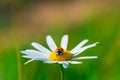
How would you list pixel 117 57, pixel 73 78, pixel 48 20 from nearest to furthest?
pixel 73 78 < pixel 117 57 < pixel 48 20

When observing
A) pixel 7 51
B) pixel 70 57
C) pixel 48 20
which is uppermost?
pixel 48 20

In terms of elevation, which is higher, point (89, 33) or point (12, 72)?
point (89, 33)

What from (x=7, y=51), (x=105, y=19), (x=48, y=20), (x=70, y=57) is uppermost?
(x=48, y=20)

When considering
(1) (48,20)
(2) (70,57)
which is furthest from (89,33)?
(1) (48,20)

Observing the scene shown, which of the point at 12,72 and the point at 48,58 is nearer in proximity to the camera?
the point at 48,58

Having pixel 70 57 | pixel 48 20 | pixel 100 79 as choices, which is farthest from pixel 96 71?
pixel 48 20

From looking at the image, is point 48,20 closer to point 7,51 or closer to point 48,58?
point 7,51

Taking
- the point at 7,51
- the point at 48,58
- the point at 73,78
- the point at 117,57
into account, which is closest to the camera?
the point at 48,58

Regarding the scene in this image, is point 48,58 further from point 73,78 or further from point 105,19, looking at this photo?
point 105,19

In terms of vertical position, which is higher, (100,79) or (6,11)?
(6,11)
